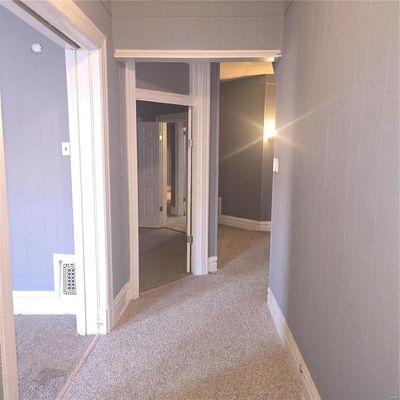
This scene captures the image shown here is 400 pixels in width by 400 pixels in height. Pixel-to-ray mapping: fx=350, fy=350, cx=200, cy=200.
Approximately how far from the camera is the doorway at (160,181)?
4.98m

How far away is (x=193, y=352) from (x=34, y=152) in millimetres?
1912

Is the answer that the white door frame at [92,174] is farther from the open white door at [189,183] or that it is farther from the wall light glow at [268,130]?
the wall light glow at [268,130]

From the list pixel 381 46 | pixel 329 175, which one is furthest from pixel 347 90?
pixel 329 175

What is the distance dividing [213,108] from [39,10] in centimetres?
234

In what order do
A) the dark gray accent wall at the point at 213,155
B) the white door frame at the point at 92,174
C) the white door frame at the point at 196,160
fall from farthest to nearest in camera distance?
the dark gray accent wall at the point at 213,155 < the white door frame at the point at 196,160 < the white door frame at the point at 92,174

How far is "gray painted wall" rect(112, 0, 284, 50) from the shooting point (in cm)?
252

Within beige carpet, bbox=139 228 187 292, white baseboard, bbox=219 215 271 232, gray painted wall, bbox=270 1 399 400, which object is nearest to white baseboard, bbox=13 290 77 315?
beige carpet, bbox=139 228 187 292

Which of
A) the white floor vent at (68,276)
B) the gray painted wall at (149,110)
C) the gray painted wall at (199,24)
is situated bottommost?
the white floor vent at (68,276)

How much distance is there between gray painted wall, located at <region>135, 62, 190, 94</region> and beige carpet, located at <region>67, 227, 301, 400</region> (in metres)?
1.94

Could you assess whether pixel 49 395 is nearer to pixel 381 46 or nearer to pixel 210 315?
pixel 210 315

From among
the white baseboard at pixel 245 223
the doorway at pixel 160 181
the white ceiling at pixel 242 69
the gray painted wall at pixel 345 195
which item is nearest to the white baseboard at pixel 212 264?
the doorway at pixel 160 181

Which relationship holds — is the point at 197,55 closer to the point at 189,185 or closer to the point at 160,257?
the point at 189,185

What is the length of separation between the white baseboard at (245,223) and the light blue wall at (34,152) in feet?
12.2

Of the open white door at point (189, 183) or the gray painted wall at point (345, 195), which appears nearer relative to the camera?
the gray painted wall at point (345, 195)
